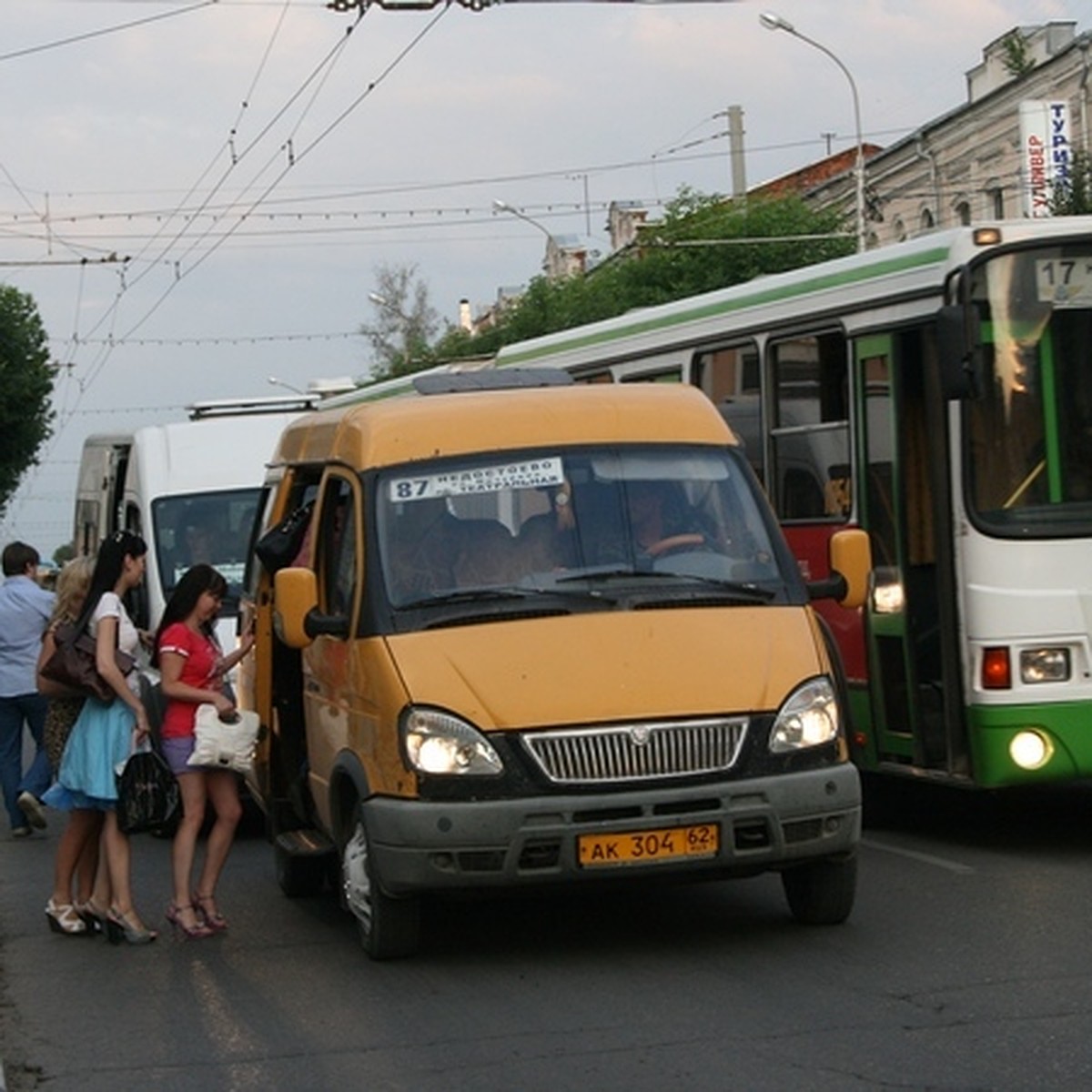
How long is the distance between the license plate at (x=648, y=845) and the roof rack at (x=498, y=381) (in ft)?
9.83

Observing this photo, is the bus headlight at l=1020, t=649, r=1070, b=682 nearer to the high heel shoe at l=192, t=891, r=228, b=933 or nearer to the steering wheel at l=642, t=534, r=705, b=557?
the steering wheel at l=642, t=534, r=705, b=557

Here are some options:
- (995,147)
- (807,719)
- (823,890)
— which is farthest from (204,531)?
(995,147)

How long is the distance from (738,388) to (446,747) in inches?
232

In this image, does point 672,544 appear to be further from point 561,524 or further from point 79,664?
point 79,664

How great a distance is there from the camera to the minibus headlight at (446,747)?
364 inches

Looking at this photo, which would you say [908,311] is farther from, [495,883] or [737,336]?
[495,883]

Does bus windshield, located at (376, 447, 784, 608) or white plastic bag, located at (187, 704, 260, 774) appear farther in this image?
white plastic bag, located at (187, 704, 260, 774)

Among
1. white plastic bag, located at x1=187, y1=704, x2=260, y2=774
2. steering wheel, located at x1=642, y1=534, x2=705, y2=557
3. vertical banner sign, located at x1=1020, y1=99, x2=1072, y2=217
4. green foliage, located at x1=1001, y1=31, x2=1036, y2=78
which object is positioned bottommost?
white plastic bag, located at x1=187, y1=704, x2=260, y2=774

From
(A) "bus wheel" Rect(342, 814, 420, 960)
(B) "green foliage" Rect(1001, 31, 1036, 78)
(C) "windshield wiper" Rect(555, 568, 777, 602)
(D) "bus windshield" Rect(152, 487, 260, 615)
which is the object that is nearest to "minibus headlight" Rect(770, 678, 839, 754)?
(C) "windshield wiper" Rect(555, 568, 777, 602)

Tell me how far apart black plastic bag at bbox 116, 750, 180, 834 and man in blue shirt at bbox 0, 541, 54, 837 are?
17.4 feet

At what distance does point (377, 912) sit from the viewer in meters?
9.66

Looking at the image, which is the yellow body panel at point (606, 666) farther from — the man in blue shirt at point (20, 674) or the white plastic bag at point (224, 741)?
the man in blue shirt at point (20, 674)

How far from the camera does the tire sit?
11961 millimetres

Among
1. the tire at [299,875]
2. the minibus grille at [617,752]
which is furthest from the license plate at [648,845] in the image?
the tire at [299,875]
